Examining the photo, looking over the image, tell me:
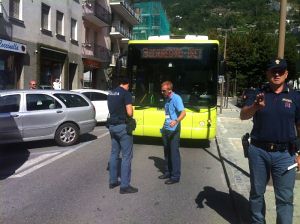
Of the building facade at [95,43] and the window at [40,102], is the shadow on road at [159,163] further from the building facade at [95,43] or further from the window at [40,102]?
the building facade at [95,43]

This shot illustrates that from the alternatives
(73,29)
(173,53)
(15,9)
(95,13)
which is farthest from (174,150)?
(95,13)

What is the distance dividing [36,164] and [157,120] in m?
3.90

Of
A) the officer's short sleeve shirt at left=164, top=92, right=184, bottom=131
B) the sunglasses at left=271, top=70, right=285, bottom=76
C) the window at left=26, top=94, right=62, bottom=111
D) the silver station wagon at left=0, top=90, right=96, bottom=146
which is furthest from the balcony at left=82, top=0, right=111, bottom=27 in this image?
the sunglasses at left=271, top=70, right=285, bottom=76

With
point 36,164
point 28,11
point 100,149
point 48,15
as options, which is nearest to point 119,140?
point 36,164

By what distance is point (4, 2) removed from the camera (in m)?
21.4

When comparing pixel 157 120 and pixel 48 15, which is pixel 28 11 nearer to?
pixel 48 15

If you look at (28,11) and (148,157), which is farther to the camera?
(28,11)

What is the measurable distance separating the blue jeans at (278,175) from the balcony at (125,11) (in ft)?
133

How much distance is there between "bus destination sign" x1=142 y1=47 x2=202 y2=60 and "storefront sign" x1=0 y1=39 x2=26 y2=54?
35.0 feet

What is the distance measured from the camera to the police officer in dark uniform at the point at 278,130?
4414mm

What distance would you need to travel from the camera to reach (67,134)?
11.9 meters

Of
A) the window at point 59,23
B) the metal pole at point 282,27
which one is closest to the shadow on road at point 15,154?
the metal pole at point 282,27

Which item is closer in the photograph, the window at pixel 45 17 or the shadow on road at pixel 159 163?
the shadow on road at pixel 159 163

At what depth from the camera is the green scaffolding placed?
55.8 m
